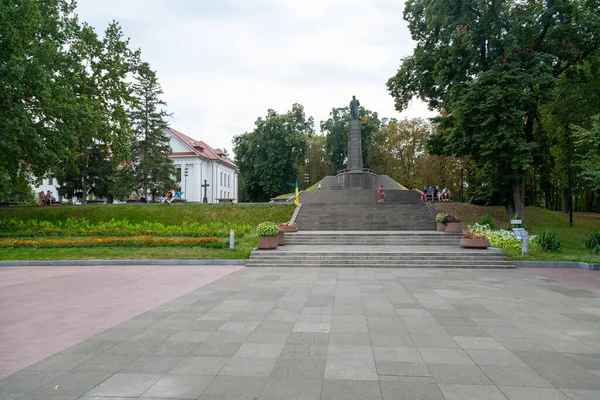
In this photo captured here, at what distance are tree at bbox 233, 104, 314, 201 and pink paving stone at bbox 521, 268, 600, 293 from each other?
133 ft

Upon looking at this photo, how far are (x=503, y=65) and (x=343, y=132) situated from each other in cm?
3943

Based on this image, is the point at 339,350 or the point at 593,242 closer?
the point at 339,350

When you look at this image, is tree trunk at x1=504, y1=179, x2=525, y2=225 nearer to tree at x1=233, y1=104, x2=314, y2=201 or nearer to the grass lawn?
the grass lawn

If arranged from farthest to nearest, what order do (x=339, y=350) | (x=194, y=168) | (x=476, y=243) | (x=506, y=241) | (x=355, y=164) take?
(x=194, y=168), (x=355, y=164), (x=506, y=241), (x=476, y=243), (x=339, y=350)

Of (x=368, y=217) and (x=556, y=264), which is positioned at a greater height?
(x=368, y=217)

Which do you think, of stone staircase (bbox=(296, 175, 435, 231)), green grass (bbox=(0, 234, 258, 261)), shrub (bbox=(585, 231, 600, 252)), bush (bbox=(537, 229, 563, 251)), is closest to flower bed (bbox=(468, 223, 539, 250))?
bush (bbox=(537, 229, 563, 251))

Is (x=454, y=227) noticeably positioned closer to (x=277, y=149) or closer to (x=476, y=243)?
(x=476, y=243)

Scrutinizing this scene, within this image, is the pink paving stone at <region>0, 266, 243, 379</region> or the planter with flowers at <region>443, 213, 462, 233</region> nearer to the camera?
the pink paving stone at <region>0, 266, 243, 379</region>

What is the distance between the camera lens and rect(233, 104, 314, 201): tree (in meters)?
51.7

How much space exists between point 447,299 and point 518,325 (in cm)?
205

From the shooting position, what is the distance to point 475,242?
51.1 feet

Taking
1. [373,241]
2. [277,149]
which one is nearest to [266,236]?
[373,241]

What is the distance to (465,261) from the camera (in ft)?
45.9

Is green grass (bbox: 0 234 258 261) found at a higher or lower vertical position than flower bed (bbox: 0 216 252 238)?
lower
